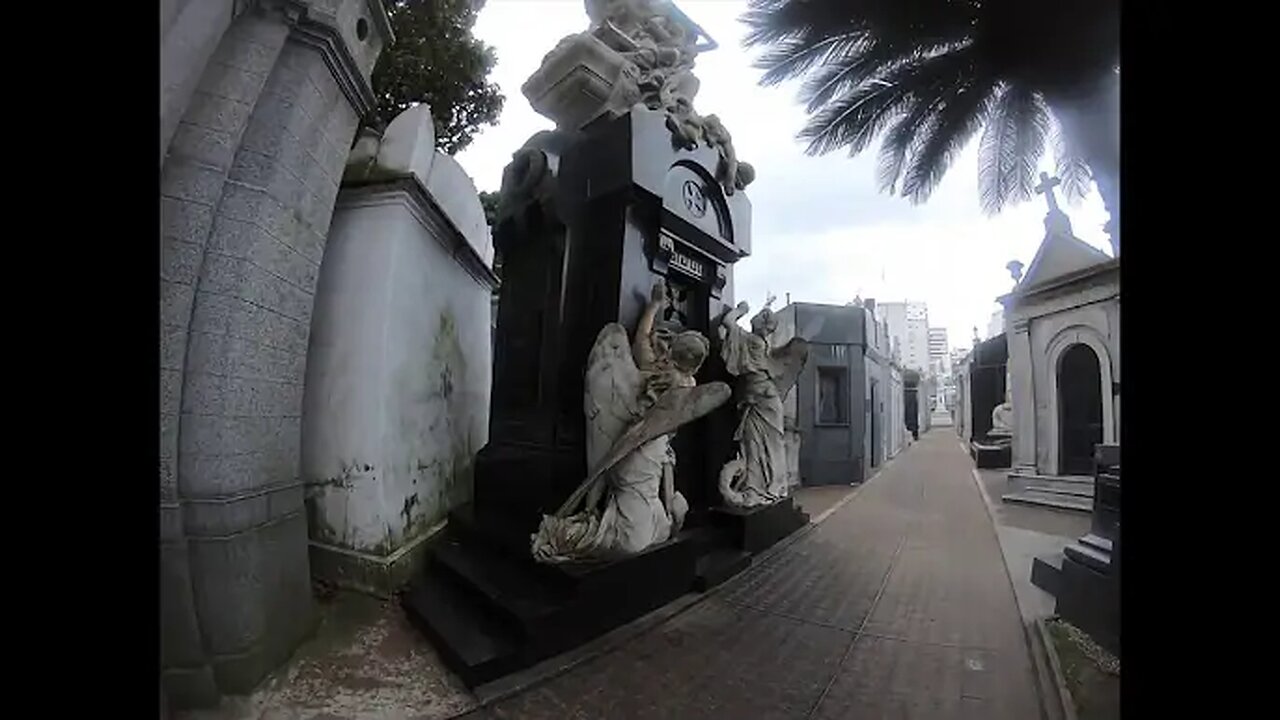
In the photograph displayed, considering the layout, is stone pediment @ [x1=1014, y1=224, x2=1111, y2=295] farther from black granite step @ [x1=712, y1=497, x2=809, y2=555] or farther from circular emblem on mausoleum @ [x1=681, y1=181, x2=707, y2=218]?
circular emblem on mausoleum @ [x1=681, y1=181, x2=707, y2=218]

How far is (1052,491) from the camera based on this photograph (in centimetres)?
Answer: 85

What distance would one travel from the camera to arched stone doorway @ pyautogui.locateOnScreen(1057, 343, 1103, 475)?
0.73 meters

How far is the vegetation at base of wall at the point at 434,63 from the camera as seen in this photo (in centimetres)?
82

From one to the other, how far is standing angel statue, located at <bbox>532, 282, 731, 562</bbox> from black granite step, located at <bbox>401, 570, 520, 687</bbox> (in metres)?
0.38

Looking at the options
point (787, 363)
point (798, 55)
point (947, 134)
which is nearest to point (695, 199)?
point (787, 363)

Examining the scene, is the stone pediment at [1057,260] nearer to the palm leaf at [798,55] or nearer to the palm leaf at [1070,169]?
the palm leaf at [1070,169]

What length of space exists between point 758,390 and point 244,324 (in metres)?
2.10

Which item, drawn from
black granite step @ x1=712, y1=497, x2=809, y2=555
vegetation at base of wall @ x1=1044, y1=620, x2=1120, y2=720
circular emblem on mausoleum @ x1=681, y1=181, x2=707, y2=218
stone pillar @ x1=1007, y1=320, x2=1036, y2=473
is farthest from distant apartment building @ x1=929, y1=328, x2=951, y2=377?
circular emblem on mausoleum @ x1=681, y1=181, x2=707, y2=218

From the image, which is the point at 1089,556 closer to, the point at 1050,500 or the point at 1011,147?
the point at 1050,500
